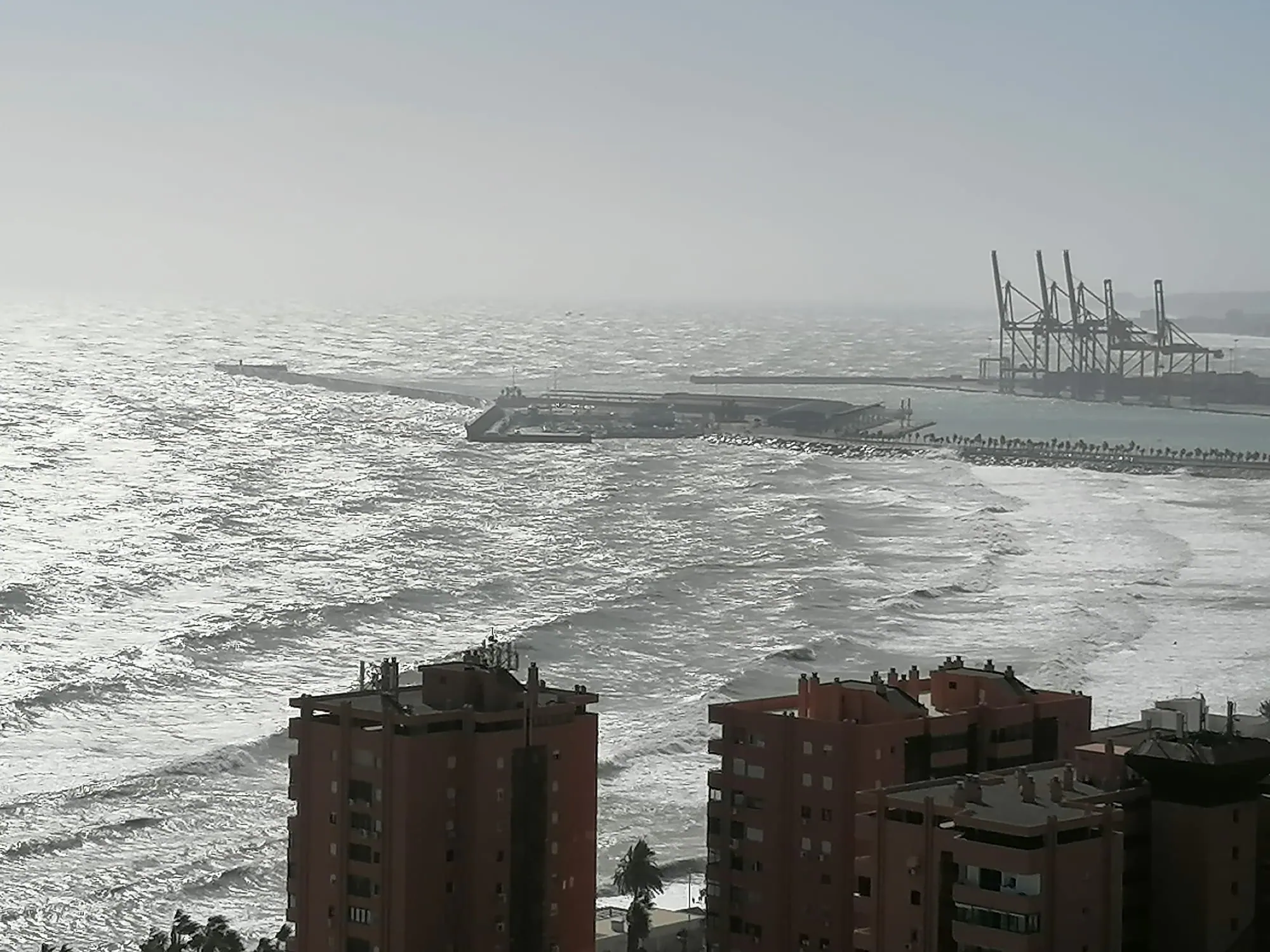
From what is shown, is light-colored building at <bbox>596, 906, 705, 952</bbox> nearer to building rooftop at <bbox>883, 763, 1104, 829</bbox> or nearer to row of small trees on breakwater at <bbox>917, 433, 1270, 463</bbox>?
building rooftop at <bbox>883, 763, 1104, 829</bbox>

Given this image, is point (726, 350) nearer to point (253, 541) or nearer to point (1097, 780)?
point (253, 541)

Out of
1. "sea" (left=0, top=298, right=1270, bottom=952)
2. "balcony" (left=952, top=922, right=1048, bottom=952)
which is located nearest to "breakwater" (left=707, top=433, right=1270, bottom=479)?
"sea" (left=0, top=298, right=1270, bottom=952)

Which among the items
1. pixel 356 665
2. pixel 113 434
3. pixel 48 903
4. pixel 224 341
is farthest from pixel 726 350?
pixel 48 903

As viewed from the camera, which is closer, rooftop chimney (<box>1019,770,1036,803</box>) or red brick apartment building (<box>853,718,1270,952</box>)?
red brick apartment building (<box>853,718,1270,952</box>)

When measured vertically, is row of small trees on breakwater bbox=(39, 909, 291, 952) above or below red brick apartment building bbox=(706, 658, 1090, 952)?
below

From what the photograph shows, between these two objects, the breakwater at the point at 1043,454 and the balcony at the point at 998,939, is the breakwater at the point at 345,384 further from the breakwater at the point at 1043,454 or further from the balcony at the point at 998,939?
the balcony at the point at 998,939

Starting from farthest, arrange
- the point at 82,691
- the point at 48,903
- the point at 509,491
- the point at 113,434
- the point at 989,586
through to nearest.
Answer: the point at 113,434 < the point at 509,491 < the point at 989,586 < the point at 82,691 < the point at 48,903

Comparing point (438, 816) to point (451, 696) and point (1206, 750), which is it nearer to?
point (451, 696)
